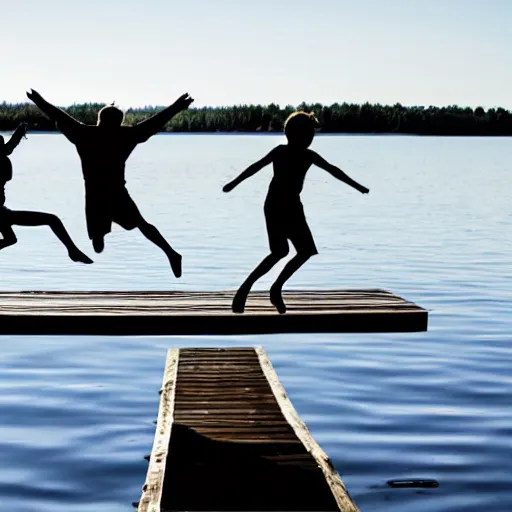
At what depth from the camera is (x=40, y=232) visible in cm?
4525

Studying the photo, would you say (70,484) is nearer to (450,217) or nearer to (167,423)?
(167,423)

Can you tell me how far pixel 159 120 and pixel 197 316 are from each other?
6.71 ft

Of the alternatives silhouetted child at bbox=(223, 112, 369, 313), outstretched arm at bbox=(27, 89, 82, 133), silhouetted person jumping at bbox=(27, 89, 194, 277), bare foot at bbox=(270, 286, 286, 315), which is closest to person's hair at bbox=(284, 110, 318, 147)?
silhouetted child at bbox=(223, 112, 369, 313)

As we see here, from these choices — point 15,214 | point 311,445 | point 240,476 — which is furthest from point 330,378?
point 15,214

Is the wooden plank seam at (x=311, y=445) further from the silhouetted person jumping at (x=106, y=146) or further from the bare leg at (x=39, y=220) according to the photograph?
the bare leg at (x=39, y=220)

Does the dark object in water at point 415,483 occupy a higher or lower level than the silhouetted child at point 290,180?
lower

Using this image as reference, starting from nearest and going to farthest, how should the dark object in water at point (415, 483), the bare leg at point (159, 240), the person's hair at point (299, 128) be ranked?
the person's hair at point (299, 128) → the bare leg at point (159, 240) → the dark object in water at point (415, 483)

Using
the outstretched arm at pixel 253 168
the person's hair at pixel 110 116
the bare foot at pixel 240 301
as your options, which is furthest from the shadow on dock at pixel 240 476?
the person's hair at pixel 110 116

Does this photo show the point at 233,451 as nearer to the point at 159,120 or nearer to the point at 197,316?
the point at 197,316

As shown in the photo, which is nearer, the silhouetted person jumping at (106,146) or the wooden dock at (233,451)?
the wooden dock at (233,451)

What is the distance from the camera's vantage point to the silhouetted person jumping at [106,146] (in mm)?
12102

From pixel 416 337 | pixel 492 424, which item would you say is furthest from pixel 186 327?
pixel 416 337

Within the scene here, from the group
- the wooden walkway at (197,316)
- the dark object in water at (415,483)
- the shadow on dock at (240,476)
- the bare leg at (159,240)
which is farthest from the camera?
the dark object in water at (415,483)

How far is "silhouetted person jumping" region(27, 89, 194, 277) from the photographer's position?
12102mm
